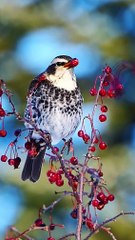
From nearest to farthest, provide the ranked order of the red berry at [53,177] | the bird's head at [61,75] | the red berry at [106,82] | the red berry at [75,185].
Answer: the red berry at [75,185]
the red berry at [106,82]
the red berry at [53,177]
the bird's head at [61,75]

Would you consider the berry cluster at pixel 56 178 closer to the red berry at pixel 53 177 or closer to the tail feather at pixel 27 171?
the red berry at pixel 53 177

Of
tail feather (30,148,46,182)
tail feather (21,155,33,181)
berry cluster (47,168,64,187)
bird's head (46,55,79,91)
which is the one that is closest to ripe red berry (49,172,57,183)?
berry cluster (47,168,64,187)

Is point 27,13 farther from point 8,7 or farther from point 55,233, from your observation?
point 55,233

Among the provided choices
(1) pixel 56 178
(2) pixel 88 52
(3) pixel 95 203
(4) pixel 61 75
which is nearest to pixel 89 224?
(3) pixel 95 203

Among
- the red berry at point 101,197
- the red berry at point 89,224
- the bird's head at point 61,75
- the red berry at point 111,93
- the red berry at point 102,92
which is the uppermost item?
the bird's head at point 61,75

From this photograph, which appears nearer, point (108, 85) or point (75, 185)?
point (75, 185)

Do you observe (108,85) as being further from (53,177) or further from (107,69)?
(53,177)

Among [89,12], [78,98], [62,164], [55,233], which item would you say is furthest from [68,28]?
[62,164]

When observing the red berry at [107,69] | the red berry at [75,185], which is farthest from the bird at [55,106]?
the red berry at [75,185]
